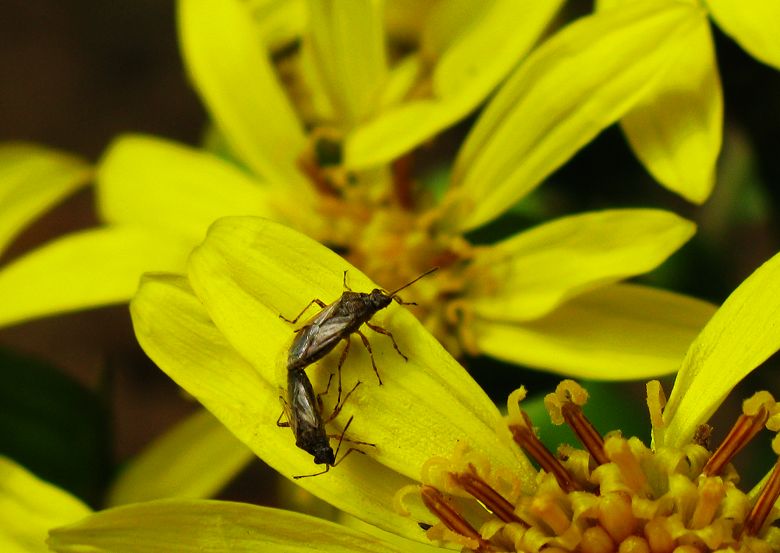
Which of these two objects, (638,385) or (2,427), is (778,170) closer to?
(2,427)

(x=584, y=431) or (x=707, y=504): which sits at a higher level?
(x=584, y=431)

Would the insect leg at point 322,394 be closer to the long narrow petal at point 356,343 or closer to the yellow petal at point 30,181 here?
the long narrow petal at point 356,343

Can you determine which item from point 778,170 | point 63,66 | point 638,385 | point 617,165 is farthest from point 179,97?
point 778,170

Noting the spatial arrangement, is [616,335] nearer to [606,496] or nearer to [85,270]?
[606,496]

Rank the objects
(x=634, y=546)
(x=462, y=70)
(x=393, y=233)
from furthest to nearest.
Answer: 1. (x=393, y=233)
2. (x=462, y=70)
3. (x=634, y=546)

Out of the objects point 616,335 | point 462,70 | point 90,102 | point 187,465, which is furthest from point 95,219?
point 616,335
